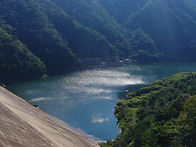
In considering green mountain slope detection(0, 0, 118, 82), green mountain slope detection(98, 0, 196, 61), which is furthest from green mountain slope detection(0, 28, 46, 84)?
green mountain slope detection(98, 0, 196, 61)

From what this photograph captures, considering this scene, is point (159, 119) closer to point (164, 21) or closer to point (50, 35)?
point (50, 35)

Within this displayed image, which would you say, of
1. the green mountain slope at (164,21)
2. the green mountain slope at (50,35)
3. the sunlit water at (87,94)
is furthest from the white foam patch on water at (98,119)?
the green mountain slope at (164,21)

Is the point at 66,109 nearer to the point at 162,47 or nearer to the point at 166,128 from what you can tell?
the point at 166,128

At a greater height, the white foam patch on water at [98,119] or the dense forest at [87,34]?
the dense forest at [87,34]

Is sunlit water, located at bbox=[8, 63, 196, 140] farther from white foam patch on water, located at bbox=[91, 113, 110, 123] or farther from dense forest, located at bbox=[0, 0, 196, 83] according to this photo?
dense forest, located at bbox=[0, 0, 196, 83]

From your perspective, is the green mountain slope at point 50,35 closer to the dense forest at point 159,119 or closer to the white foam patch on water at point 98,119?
the dense forest at point 159,119

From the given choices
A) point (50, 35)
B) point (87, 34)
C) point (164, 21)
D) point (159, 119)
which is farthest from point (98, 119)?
point (164, 21)

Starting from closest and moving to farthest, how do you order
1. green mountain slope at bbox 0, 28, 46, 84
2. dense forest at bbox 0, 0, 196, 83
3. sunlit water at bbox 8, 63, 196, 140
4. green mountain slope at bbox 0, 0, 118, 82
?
sunlit water at bbox 8, 63, 196, 140 < green mountain slope at bbox 0, 28, 46, 84 < dense forest at bbox 0, 0, 196, 83 < green mountain slope at bbox 0, 0, 118, 82
